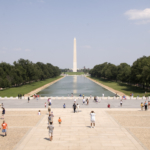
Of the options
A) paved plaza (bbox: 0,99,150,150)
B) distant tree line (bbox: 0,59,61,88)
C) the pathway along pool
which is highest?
distant tree line (bbox: 0,59,61,88)

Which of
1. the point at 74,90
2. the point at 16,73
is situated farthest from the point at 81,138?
the point at 16,73

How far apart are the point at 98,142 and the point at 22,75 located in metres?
74.8

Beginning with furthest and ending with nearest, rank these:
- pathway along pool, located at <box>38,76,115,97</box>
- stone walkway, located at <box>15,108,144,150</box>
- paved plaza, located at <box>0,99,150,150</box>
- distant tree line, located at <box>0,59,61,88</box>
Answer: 1. distant tree line, located at <box>0,59,61,88</box>
2. pathway along pool, located at <box>38,76,115,97</box>
3. paved plaza, located at <box>0,99,150,150</box>
4. stone walkway, located at <box>15,108,144,150</box>

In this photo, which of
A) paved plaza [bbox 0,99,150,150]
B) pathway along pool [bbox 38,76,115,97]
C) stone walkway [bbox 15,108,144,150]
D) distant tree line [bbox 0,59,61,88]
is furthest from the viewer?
distant tree line [bbox 0,59,61,88]

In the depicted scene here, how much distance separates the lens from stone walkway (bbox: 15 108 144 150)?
13852mm

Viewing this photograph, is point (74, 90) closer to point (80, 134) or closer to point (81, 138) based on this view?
point (80, 134)

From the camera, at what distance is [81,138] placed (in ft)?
51.3

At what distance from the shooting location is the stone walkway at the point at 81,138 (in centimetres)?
1385

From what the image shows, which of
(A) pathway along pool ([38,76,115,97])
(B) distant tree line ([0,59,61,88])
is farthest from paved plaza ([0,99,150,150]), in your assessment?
(B) distant tree line ([0,59,61,88])

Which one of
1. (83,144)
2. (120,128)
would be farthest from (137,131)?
(83,144)

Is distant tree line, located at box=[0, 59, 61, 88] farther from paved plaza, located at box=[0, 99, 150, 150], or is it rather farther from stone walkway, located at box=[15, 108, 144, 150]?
stone walkway, located at box=[15, 108, 144, 150]

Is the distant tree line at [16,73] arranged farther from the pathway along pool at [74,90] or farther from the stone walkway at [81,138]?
the stone walkway at [81,138]

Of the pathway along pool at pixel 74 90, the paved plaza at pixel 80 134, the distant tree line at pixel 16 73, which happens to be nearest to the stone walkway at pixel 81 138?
the paved plaza at pixel 80 134

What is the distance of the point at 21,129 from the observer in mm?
18469
